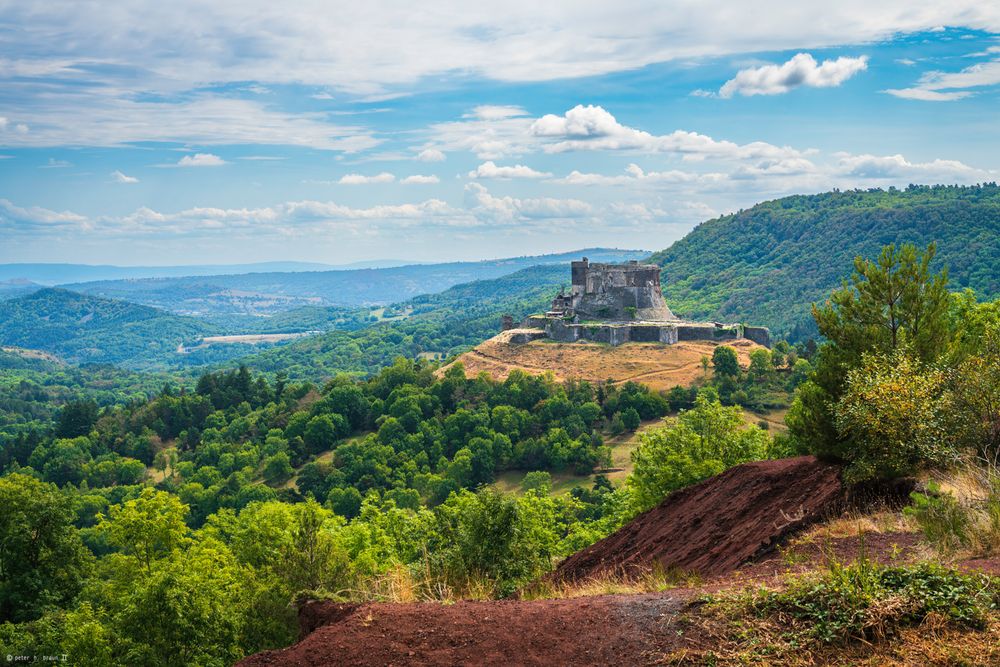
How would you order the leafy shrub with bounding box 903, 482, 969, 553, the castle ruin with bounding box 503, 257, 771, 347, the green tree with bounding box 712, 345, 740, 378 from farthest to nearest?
the castle ruin with bounding box 503, 257, 771, 347, the green tree with bounding box 712, 345, 740, 378, the leafy shrub with bounding box 903, 482, 969, 553

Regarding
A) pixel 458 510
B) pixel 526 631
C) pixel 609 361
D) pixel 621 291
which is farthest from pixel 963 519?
pixel 621 291

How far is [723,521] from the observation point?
18.1 meters

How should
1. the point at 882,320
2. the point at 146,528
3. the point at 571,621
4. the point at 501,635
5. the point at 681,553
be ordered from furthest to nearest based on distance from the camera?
1. the point at 146,528
2. the point at 882,320
3. the point at 681,553
4. the point at 571,621
5. the point at 501,635

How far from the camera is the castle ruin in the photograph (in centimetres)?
9375

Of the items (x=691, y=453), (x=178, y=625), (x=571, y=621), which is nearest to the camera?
(x=571, y=621)

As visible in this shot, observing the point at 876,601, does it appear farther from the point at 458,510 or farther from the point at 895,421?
the point at 458,510

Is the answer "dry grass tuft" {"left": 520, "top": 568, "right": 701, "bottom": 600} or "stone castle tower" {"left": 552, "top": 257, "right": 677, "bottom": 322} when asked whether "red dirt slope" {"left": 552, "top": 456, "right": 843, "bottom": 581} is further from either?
"stone castle tower" {"left": 552, "top": 257, "right": 677, "bottom": 322}

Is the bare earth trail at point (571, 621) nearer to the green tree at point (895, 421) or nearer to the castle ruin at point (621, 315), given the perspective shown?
the green tree at point (895, 421)

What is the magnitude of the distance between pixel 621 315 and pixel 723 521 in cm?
8004

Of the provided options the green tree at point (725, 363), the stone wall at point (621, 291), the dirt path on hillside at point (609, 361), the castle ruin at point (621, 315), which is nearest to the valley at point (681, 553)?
the green tree at point (725, 363)

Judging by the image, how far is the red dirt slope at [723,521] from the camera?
51.3 feet

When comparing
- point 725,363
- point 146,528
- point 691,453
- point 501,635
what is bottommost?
point 725,363

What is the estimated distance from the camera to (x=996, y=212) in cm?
18162

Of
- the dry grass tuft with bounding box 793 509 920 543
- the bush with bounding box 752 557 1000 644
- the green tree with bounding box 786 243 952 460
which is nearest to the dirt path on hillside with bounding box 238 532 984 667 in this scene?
the bush with bounding box 752 557 1000 644
